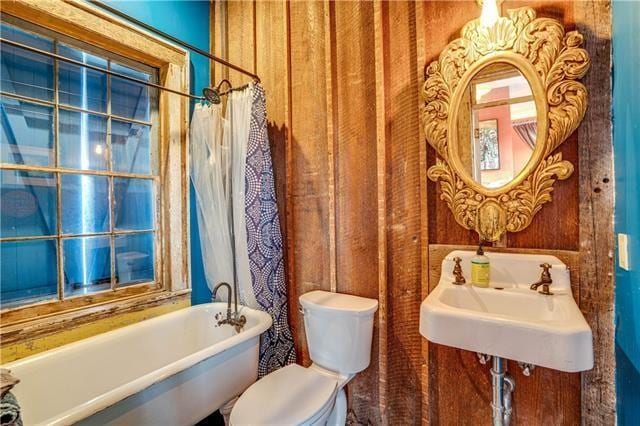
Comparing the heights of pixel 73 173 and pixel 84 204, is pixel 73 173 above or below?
above

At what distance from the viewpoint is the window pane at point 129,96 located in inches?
68.9

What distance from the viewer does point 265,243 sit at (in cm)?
175

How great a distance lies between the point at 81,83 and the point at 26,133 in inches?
15.5

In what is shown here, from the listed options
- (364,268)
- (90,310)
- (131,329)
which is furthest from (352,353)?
(90,310)

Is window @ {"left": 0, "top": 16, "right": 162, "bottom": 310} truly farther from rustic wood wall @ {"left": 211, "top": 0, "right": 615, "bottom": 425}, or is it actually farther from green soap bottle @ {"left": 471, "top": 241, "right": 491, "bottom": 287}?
green soap bottle @ {"left": 471, "top": 241, "right": 491, "bottom": 287}

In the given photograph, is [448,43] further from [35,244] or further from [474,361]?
[35,244]

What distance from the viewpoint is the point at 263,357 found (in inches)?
70.2

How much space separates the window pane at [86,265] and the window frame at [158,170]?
0.06 metres

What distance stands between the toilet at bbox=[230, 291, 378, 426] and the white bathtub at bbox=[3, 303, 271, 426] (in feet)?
0.60

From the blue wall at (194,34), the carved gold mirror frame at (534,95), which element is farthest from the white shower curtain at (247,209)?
the carved gold mirror frame at (534,95)

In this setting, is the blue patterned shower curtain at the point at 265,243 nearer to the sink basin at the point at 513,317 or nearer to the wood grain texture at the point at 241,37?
the wood grain texture at the point at 241,37

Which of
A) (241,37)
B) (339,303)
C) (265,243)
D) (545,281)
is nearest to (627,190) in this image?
(545,281)

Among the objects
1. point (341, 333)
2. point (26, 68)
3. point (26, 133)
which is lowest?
point (341, 333)

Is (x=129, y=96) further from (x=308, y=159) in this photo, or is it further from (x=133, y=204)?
(x=308, y=159)
